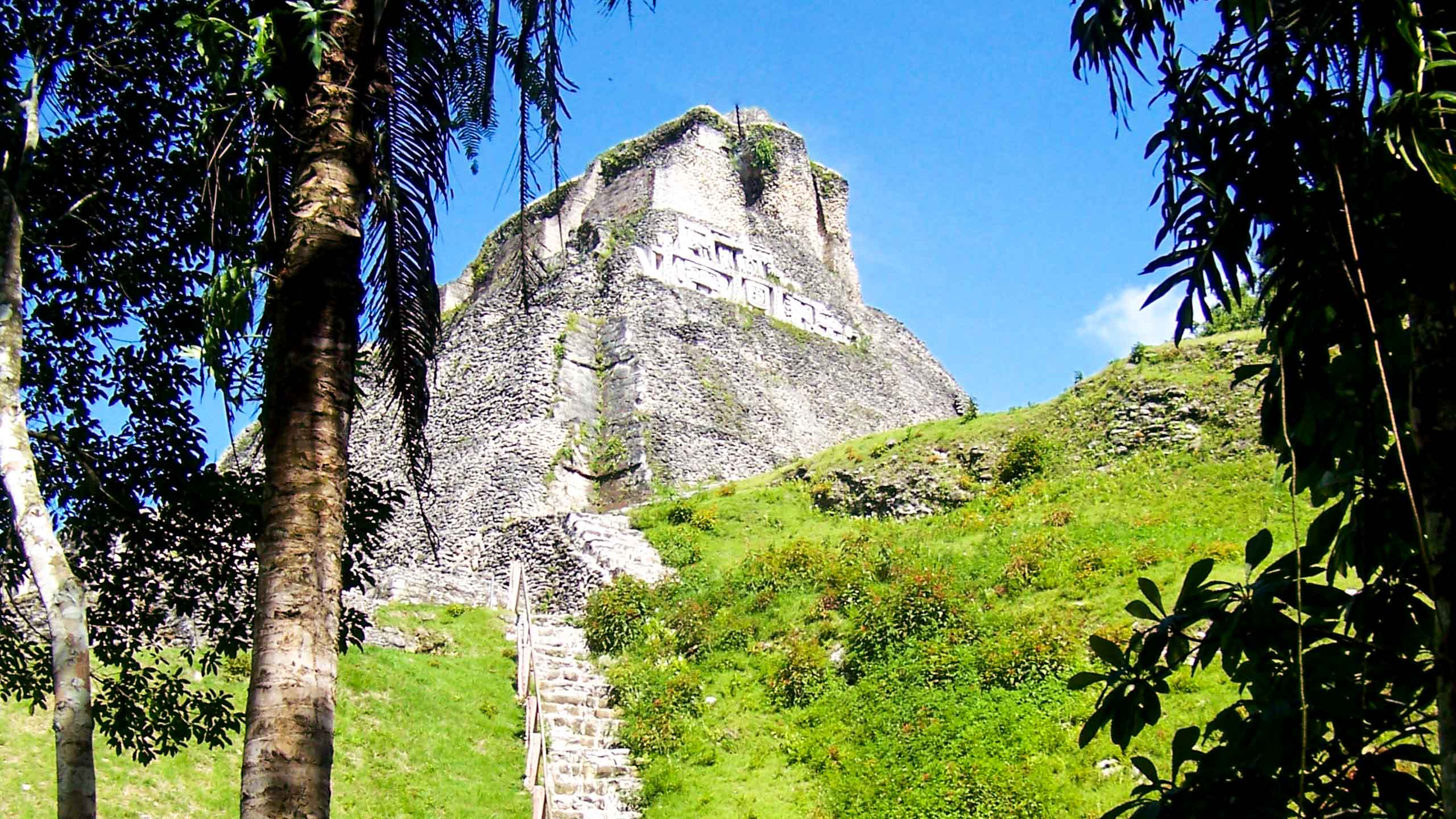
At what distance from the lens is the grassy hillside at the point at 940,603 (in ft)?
40.0

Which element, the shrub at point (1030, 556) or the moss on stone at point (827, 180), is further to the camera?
the moss on stone at point (827, 180)

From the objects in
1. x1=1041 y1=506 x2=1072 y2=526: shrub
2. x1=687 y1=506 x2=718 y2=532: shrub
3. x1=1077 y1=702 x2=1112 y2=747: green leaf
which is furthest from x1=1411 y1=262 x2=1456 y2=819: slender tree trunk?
x1=687 y1=506 x2=718 y2=532: shrub

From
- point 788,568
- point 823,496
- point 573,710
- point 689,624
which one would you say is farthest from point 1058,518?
point 573,710

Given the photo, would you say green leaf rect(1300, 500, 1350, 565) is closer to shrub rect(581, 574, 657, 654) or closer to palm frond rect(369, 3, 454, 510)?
palm frond rect(369, 3, 454, 510)

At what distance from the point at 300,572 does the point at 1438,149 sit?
3.79 metres

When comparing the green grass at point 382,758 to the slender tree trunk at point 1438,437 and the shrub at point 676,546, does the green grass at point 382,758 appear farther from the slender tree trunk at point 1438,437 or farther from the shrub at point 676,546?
the slender tree trunk at point 1438,437

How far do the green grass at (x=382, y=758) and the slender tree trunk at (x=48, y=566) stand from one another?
256 inches

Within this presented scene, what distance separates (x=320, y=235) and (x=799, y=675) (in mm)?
11848

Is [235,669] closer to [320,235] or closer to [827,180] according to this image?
[320,235]

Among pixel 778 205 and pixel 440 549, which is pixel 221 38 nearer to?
pixel 440 549

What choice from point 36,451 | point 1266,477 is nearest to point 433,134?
point 36,451

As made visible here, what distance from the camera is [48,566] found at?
5.50 m

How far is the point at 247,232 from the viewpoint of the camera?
5.88 meters

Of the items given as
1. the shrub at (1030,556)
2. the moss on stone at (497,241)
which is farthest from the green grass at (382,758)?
the moss on stone at (497,241)
